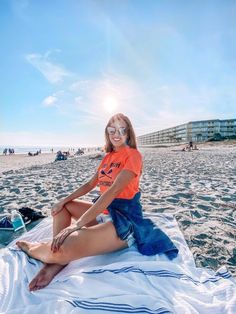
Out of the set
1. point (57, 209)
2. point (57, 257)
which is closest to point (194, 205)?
point (57, 209)

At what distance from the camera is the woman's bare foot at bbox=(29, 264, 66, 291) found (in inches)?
73.5

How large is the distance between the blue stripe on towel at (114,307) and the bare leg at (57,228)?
0.50 meters

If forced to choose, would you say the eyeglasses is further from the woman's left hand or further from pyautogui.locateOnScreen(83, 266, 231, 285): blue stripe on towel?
pyautogui.locateOnScreen(83, 266, 231, 285): blue stripe on towel

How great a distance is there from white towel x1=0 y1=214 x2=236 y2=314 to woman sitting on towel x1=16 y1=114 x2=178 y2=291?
0.12 m

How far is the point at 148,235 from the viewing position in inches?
92.6

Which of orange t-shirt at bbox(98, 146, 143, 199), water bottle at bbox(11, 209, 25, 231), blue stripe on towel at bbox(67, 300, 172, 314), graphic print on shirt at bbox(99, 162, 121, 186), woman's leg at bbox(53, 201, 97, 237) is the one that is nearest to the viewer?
blue stripe on towel at bbox(67, 300, 172, 314)

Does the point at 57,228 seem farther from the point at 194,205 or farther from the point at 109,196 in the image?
the point at 194,205

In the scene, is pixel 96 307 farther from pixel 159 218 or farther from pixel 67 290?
pixel 159 218

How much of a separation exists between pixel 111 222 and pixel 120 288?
579 millimetres

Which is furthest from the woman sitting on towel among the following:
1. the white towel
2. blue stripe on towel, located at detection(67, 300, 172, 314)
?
blue stripe on towel, located at detection(67, 300, 172, 314)

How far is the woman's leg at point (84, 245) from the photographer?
78.0 inches

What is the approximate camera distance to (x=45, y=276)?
6.33 ft

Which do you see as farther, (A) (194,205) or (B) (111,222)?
(A) (194,205)

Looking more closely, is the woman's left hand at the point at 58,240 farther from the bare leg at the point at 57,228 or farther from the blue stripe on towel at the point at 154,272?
the blue stripe on towel at the point at 154,272
